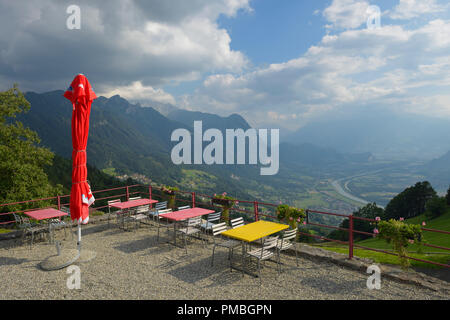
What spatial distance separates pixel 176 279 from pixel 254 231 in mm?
2004

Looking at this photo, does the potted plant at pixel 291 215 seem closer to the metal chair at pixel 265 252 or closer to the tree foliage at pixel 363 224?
the metal chair at pixel 265 252

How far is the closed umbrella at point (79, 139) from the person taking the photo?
20.1 ft

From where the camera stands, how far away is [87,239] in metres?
8.48

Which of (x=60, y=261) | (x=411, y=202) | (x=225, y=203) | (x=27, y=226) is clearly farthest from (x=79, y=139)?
(x=411, y=202)

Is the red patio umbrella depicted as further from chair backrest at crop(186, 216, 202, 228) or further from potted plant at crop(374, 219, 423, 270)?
potted plant at crop(374, 219, 423, 270)

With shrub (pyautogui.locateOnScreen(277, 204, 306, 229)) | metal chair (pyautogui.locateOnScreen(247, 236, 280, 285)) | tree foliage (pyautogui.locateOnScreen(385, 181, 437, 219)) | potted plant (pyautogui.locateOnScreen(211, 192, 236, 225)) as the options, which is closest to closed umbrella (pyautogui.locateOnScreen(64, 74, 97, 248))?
metal chair (pyautogui.locateOnScreen(247, 236, 280, 285))

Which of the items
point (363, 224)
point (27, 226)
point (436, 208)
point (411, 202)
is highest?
point (27, 226)

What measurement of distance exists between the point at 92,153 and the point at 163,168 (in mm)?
48247

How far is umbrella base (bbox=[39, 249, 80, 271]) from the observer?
617 cm

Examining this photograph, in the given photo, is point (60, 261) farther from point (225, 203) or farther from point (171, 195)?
point (171, 195)

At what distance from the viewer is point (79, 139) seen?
6.23m

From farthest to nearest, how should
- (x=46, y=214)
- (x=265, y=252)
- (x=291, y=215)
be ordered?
(x=46, y=214) < (x=291, y=215) < (x=265, y=252)
